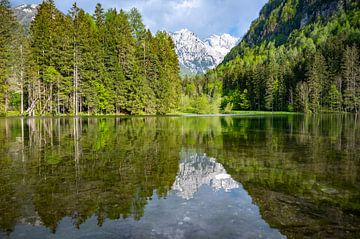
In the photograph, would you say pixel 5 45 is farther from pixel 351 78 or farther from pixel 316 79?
pixel 351 78

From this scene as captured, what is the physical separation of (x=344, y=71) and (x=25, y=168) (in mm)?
97614

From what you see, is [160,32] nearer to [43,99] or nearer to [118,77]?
[118,77]

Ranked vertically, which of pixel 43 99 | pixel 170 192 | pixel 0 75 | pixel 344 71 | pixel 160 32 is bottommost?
pixel 170 192

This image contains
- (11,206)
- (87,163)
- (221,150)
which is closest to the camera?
(11,206)

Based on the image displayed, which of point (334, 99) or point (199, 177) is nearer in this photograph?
point (199, 177)

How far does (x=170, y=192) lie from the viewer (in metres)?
6.59

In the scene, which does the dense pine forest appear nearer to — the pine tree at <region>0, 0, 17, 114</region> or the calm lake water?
the pine tree at <region>0, 0, 17, 114</region>

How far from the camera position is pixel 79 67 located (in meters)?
51.2

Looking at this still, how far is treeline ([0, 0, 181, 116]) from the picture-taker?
153ft

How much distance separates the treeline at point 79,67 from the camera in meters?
46.6

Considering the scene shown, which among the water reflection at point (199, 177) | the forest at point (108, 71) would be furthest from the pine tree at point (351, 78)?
the water reflection at point (199, 177)

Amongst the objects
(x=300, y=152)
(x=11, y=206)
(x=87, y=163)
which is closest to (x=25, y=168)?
(x=87, y=163)

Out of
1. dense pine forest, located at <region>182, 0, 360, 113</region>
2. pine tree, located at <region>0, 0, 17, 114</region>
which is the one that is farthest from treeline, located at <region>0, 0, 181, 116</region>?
dense pine forest, located at <region>182, 0, 360, 113</region>

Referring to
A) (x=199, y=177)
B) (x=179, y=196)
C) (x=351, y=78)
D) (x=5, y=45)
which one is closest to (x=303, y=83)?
(x=351, y=78)
